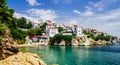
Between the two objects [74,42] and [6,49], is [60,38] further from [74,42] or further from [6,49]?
[6,49]

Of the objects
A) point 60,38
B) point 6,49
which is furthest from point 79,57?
point 60,38

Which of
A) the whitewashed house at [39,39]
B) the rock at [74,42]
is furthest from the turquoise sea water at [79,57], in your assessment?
the rock at [74,42]

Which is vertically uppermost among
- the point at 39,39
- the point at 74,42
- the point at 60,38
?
the point at 60,38

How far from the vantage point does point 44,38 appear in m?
127

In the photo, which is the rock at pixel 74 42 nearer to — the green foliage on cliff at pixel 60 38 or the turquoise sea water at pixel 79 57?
the green foliage on cliff at pixel 60 38

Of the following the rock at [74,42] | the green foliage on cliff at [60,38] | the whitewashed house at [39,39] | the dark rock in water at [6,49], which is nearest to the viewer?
the dark rock in water at [6,49]

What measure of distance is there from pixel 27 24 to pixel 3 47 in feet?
356

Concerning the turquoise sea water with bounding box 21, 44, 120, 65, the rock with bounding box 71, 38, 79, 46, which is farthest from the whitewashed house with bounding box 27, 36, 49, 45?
the turquoise sea water with bounding box 21, 44, 120, 65

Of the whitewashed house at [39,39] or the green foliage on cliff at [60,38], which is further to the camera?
the whitewashed house at [39,39]

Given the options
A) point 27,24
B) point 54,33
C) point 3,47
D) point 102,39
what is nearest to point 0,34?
point 3,47

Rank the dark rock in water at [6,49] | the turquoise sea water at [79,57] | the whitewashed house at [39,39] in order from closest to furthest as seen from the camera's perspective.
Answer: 1. the dark rock in water at [6,49]
2. the turquoise sea water at [79,57]
3. the whitewashed house at [39,39]

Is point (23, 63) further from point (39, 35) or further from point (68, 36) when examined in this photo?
point (39, 35)

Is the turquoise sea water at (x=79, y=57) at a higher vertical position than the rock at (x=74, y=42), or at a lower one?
lower

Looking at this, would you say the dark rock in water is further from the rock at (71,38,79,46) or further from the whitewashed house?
the rock at (71,38,79,46)
